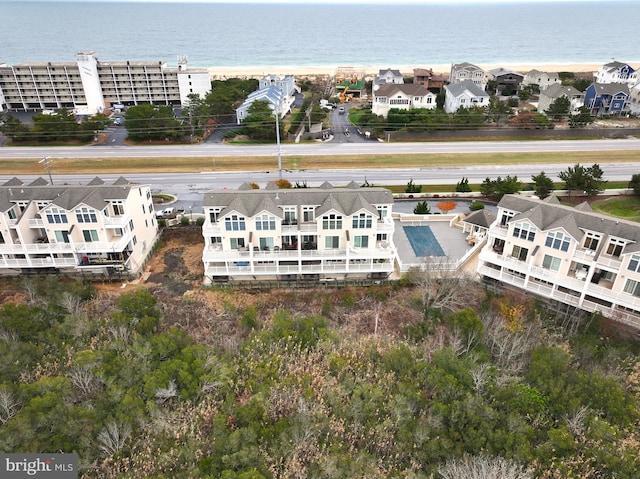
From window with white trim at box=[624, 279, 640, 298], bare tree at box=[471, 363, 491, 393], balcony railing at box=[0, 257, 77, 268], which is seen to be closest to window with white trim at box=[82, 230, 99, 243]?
balcony railing at box=[0, 257, 77, 268]

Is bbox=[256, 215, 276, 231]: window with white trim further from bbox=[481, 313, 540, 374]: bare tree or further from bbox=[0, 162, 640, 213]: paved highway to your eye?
bbox=[0, 162, 640, 213]: paved highway

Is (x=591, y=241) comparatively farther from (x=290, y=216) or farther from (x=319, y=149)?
(x=319, y=149)

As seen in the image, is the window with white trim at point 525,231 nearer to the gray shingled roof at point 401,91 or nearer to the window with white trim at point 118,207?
the window with white trim at point 118,207

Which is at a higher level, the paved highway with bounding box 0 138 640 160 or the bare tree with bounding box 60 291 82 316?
the paved highway with bounding box 0 138 640 160

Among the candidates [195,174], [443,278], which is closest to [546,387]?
[443,278]

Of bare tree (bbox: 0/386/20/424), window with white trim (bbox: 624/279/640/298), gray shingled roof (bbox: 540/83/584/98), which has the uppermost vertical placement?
gray shingled roof (bbox: 540/83/584/98)

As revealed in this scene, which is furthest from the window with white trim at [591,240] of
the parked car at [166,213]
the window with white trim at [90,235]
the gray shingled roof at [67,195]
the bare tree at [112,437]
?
the parked car at [166,213]

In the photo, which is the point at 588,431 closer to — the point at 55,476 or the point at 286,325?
the point at 286,325
